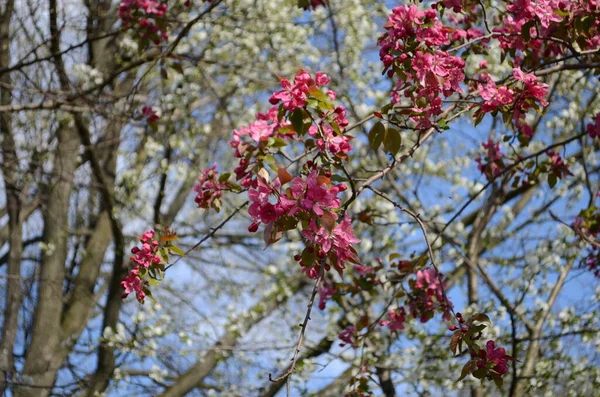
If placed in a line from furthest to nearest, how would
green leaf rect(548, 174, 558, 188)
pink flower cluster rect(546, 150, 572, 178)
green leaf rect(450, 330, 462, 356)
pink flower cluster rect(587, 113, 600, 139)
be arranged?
pink flower cluster rect(546, 150, 572, 178) → green leaf rect(548, 174, 558, 188) → pink flower cluster rect(587, 113, 600, 139) → green leaf rect(450, 330, 462, 356)

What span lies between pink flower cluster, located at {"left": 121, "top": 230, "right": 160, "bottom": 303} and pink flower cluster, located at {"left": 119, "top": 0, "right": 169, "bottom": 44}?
5.96 feet

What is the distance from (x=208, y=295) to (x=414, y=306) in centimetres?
501

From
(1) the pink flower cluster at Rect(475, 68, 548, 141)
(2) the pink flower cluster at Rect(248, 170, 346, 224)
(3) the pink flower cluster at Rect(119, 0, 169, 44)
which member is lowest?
(2) the pink flower cluster at Rect(248, 170, 346, 224)

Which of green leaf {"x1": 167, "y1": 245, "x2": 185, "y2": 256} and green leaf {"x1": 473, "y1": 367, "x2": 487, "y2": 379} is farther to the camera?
green leaf {"x1": 167, "y1": 245, "x2": 185, "y2": 256}

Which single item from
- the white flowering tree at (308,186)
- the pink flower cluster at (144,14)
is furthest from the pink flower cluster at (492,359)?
the pink flower cluster at (144,14)

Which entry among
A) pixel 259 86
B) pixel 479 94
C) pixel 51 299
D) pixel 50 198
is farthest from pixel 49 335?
pixel 479 94

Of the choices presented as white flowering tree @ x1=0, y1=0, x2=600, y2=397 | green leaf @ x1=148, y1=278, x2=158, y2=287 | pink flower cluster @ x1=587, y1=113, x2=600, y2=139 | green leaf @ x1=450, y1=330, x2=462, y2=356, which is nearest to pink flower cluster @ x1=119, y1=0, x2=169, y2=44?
white flowering tree @ x1=0, y1=0, x2=600, y2=397

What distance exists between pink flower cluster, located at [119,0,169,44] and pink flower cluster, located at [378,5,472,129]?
75.7 inches

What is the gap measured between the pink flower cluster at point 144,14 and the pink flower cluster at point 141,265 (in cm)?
182

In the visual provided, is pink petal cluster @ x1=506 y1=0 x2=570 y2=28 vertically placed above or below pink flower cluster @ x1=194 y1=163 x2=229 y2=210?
above

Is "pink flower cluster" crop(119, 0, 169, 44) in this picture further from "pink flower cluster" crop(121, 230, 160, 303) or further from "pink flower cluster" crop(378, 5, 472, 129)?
"pink flower cluster" crop(378, 5, 472, 129)

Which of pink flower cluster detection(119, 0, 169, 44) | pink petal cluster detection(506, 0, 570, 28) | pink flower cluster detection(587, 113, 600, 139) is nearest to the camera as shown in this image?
pink petal cluster detection(506, 0, 570, 28)

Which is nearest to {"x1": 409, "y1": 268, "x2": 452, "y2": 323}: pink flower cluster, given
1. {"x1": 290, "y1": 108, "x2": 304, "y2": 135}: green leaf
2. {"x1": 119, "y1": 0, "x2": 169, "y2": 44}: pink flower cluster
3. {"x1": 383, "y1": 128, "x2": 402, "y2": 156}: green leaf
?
{"x1": 383, "y1": 128, "x2": 402, "y2": 156}: green leaf

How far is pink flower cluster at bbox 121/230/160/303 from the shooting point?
2.16 metres
